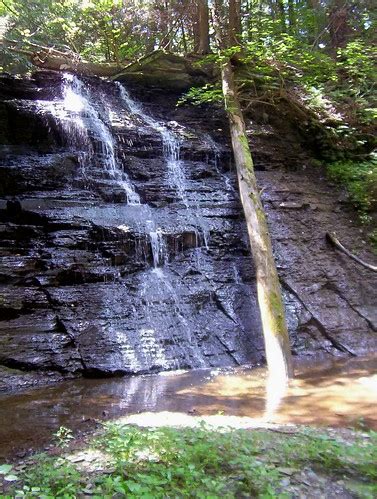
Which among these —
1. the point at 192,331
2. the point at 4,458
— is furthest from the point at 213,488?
the point at 192,331

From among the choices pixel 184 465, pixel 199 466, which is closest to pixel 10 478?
pixel 184 465

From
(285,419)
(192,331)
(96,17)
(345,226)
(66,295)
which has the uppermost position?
(96,17)

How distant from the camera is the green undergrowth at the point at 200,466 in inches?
113

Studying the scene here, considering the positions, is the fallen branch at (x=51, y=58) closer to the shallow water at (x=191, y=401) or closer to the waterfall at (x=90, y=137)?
the waterfall at (x=90, y=137)

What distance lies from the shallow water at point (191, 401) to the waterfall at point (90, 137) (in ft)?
15.2

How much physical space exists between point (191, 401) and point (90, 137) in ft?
24.1

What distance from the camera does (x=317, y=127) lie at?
1249cm

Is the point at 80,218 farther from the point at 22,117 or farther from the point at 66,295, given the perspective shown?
the point at 22,117

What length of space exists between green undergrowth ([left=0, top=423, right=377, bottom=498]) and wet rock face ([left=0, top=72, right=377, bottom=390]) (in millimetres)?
3219

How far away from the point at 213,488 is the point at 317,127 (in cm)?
1128

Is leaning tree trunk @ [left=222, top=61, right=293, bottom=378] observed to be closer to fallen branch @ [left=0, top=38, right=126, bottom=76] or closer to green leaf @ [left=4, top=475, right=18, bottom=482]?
green leaf @ [left=4, top=475, right=18, bottom=482]

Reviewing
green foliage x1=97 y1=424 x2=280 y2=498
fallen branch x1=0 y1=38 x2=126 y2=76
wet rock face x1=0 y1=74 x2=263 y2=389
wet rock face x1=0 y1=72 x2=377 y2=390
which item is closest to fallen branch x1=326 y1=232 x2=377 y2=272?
wet rock face x1=0 y1=72 x2=377 y2=390

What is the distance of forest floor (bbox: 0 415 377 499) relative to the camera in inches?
113

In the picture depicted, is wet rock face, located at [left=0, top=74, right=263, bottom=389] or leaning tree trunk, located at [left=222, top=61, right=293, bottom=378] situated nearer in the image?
leaning tree trunk, located at [left=222, top=61, right=293, bottom=378]
